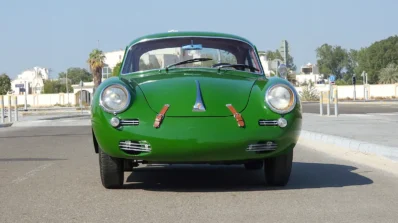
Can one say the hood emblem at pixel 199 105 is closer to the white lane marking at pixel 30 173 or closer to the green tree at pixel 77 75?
the white lane marking at pixel 30 173

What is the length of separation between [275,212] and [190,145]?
3.29 ft

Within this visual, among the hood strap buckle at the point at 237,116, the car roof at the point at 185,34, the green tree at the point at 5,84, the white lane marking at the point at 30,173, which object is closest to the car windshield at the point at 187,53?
the car roof at the point at 185,34

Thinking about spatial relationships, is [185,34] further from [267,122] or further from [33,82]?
[33,82]

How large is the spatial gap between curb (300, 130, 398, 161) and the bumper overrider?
3.85 metres

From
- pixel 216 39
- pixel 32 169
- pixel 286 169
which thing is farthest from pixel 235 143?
pixel 32 169

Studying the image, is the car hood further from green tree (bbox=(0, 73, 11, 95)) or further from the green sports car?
green tree (bbox=(0, 73, 11, 95))

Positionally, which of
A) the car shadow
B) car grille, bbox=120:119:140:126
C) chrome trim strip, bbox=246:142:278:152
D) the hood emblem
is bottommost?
the car shadow

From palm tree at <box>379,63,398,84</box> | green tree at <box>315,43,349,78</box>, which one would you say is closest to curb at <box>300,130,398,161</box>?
palm tree at <box>379,63,398,84</box>

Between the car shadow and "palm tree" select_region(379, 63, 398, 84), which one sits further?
"palm tree" select_region(379, 63, 398, 84)

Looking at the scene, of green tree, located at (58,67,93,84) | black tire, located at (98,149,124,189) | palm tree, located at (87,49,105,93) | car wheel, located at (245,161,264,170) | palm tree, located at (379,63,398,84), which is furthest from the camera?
green tree, located at (58,67,93,84)

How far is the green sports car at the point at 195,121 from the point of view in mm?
5629

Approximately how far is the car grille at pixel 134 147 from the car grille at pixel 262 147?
90cm

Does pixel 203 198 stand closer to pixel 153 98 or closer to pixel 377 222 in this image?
pixel 153 98

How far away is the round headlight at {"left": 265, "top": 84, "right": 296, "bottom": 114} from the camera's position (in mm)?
5852
